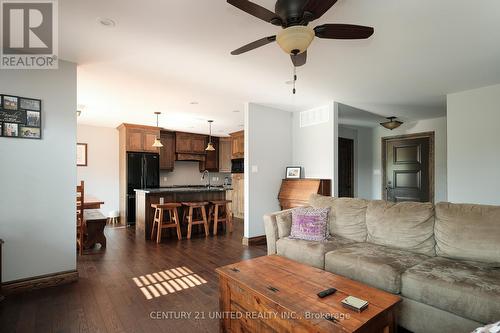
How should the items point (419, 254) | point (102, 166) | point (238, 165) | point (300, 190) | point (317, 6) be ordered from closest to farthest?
1. point (317, 6)
2. point (419, 254)
3. point (300, 190)
4. point (102, 166)
5. point (238, 165)

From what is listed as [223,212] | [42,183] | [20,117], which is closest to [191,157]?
[223,212]

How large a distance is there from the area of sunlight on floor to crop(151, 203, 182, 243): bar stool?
1.55m

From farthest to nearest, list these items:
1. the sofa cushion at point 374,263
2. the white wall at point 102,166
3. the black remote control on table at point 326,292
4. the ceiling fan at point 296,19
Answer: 1. the white wall at point 102,166
2. the sofa cushion at point 374,263
3. the ceiling fan at point 296,19
4. the black remote control on table at point 326,292

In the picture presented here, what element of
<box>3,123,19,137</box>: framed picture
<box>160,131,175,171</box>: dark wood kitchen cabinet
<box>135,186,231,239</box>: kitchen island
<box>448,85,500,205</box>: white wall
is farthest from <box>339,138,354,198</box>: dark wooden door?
<box>3,123,19,137</box>: framed picture

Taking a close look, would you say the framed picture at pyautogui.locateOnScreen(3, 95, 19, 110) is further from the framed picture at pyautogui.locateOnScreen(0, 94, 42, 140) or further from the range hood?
the range hood

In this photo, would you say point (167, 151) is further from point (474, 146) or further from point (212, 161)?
point (474, 146)

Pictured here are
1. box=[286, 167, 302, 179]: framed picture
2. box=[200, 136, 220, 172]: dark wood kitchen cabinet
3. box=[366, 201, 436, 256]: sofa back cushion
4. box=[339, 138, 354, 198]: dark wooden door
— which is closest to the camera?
box=[366, 201, 436, 256]: sofa back cushion

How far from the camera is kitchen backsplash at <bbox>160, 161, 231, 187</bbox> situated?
7.68 meters

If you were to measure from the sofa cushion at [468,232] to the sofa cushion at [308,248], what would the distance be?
82 cm

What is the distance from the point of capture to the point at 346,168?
6.85 meters

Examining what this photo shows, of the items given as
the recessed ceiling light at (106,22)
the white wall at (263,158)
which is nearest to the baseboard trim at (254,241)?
the white wall at (263,158)

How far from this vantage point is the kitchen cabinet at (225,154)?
8555mm

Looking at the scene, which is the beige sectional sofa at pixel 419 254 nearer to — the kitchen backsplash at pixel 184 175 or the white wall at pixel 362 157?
the white wall at pixel 362 157

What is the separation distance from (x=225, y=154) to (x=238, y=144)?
119 centimetres
